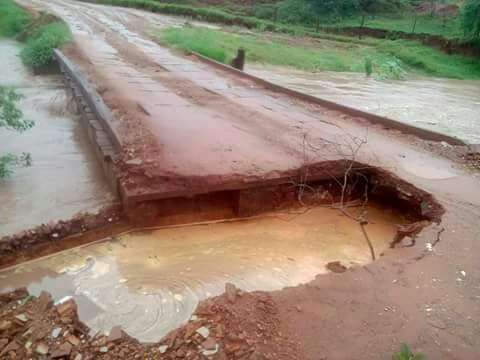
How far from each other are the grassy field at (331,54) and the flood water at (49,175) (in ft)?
23.8

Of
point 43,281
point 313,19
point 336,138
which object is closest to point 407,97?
point 336,138

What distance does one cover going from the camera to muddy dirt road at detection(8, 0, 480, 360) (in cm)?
298

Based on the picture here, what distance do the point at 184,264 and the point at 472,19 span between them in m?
23.8

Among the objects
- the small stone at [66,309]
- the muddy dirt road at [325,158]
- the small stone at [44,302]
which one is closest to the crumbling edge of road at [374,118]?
the muddy dirt road at [325,158]

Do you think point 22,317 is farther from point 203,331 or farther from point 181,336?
point 203,331

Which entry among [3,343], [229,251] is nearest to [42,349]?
[3,343]

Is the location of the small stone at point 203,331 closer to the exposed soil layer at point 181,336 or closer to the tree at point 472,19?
the exposed soil layer at point 181,336

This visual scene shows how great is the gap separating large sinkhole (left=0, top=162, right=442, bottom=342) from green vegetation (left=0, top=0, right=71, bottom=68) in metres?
10.7

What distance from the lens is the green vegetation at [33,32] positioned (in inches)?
512

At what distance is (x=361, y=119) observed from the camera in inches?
321

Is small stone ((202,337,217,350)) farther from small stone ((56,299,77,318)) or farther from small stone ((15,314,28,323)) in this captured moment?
small stone ((15,314,28,323))

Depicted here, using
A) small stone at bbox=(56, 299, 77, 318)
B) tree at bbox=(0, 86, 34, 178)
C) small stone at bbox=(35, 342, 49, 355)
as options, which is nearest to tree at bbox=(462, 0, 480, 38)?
tree at bbox=(0, 86, 34, 178)

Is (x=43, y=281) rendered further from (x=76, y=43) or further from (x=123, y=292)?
(x=76, y=43)

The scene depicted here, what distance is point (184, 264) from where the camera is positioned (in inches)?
168
